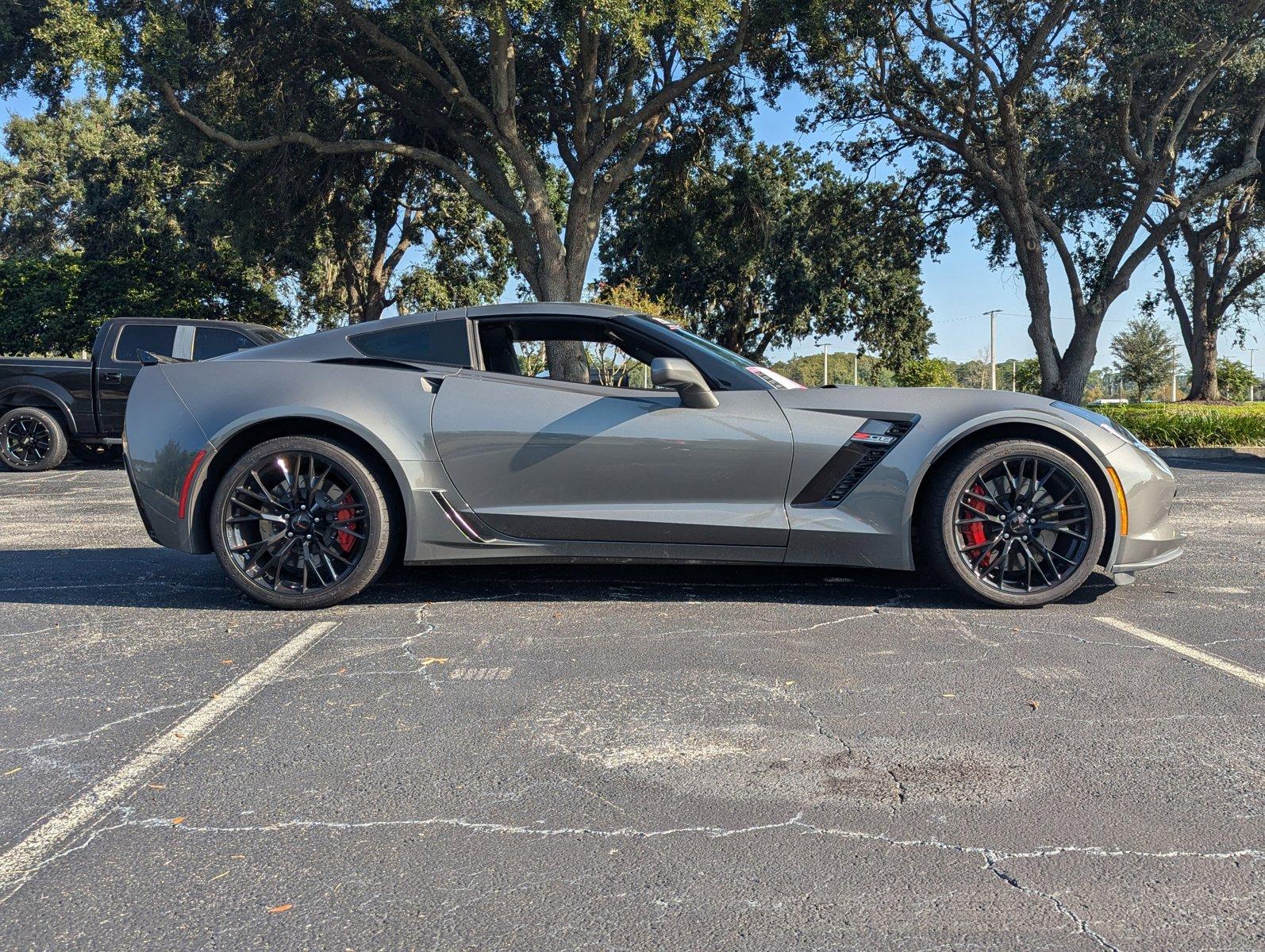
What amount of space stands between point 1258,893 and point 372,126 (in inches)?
864

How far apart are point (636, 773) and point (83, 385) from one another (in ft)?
38.8

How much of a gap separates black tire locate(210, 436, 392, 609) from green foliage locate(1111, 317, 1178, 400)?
5201 cm

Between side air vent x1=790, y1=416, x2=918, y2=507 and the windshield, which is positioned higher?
the windshield

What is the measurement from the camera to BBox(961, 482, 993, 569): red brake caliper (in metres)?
4.58

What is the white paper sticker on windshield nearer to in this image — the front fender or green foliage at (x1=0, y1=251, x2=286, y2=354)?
the front fender

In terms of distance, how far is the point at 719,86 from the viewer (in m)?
20.8

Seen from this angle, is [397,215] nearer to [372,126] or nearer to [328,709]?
[372,126]

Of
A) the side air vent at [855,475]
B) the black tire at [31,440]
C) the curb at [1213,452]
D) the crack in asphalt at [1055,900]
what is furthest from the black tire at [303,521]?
the curb at [1213,452]

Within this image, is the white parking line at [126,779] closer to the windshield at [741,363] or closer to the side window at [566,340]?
the side window at [566,340]

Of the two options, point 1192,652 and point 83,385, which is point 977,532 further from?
point 83,385

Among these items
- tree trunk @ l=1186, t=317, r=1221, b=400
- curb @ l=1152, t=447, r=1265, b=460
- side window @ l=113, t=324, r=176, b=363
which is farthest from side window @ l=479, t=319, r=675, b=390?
tree trunk @ l=1186, t=317, r=1221, b=400

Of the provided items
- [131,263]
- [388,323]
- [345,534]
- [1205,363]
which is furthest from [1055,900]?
[1205,363]

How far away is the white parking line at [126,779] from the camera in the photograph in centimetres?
229

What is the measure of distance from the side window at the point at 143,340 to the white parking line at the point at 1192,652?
11.2 m
